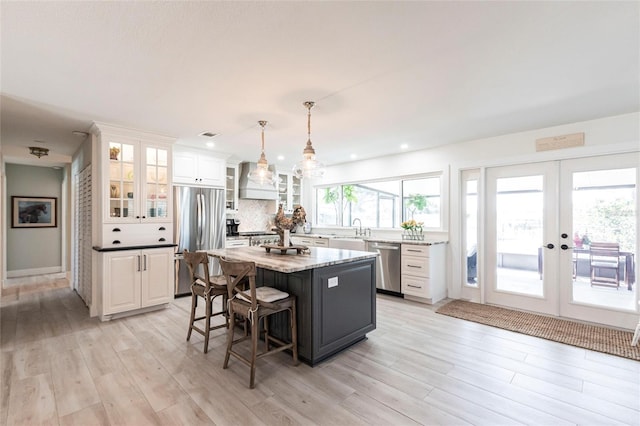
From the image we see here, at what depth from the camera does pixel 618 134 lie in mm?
3396

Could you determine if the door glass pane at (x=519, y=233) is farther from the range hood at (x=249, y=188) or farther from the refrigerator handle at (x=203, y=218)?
the refrigerator handle at (x=203, y=218)

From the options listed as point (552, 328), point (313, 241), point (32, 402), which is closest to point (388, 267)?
point (313, 241)

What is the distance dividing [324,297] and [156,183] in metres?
3.12

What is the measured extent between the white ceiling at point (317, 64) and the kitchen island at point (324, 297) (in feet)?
5.16

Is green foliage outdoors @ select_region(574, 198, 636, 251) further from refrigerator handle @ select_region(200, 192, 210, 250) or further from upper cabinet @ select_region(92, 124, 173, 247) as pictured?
upper cabinet @ select_region(92, 124, 173, 247)

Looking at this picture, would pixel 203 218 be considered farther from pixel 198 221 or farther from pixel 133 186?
pixel 133 186

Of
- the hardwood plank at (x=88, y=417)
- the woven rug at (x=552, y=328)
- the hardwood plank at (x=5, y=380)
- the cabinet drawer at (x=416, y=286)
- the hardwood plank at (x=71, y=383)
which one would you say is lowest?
the woven rug at (x=552, y=328)

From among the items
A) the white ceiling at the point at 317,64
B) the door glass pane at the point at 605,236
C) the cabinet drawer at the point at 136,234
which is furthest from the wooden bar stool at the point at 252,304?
the door glass pane at the point at 605,236

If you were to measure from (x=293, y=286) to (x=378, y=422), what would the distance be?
1246mm

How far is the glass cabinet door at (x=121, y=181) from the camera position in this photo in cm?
385

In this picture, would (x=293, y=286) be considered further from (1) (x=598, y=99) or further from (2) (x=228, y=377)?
(1) (x=598, y=99)

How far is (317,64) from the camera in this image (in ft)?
7.23

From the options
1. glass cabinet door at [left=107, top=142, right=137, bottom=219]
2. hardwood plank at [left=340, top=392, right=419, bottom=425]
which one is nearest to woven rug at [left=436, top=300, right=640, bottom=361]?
hardwood plank at [left=340, top=392, right=419, bottom=425]

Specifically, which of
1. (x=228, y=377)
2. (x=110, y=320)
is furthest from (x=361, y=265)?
(x=110, y=320)
